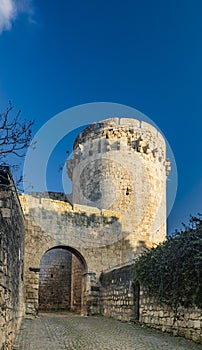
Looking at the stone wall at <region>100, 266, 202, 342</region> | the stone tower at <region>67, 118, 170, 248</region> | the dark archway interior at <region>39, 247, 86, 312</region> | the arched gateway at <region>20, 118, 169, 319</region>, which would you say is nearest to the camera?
the stone wall at <region>100, 266, 202, 342</region>

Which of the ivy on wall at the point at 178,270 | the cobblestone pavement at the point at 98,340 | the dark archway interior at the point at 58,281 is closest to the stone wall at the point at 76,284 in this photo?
the dark archway interior at the point at 58,281

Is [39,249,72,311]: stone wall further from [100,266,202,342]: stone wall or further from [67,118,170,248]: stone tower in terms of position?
[100,266,202,342]: stone wall

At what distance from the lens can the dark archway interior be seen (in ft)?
56.0

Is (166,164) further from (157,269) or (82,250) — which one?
(157,269)

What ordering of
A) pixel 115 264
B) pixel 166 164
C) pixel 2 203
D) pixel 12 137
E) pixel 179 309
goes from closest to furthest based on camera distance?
pixel 12 137 < pixel 2 203 < pixel 179 309 < pixel 115 264 < pixel 166 164

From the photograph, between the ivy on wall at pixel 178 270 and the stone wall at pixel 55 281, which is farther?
the stone wall at pixel 55 281

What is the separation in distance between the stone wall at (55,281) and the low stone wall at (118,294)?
4216mm

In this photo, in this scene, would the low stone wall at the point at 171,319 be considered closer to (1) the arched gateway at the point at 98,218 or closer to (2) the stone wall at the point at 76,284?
(1) the arched gateway at the point at 98,218

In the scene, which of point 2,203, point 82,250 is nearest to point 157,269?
point 2,203

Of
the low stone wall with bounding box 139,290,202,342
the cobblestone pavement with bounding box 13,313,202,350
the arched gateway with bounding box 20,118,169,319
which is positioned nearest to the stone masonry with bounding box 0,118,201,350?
the arched gateway with bounding box 20,118,169,319

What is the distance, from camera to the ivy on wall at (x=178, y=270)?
6508mm

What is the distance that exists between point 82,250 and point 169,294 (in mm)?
7109

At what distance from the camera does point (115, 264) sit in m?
14.8

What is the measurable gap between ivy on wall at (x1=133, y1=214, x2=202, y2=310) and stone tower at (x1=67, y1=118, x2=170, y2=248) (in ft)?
25.1
